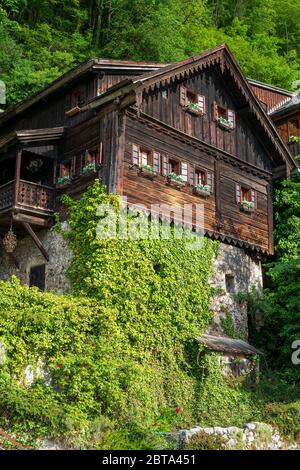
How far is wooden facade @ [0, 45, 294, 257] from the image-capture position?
21.7 meters

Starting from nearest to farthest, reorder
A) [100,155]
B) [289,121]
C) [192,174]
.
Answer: [100,155] → [192,174] → [289,121]

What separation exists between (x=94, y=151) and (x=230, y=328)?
8204 mm

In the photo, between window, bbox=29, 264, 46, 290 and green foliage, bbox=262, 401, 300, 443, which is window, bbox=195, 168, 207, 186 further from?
green foliage, bbox=262, 401, 300, 443

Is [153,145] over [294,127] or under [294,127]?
under

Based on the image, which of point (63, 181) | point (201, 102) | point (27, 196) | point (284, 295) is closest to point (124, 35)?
point (201, 102)

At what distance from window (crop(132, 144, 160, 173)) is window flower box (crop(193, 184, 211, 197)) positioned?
1998 millimetres

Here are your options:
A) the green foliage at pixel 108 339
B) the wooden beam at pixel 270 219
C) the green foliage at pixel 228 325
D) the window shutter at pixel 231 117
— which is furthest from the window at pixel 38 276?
the window shutter at pixel 231 117

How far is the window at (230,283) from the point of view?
24.5 metres

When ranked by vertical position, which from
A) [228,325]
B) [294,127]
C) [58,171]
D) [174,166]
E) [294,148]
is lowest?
[228,325]

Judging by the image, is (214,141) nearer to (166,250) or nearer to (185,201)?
(185,201)

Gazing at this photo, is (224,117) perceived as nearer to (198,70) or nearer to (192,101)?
(192,101)

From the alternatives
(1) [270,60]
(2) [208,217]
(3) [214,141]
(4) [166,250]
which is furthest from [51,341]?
(1) [270,60]

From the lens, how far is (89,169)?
2164 cm

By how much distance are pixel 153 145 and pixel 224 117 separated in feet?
15.7
